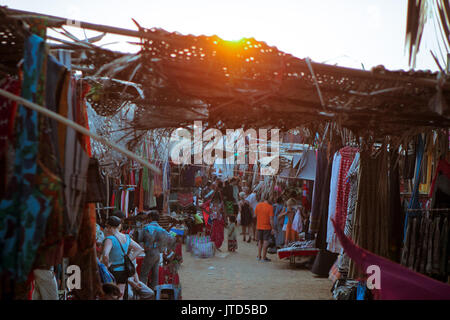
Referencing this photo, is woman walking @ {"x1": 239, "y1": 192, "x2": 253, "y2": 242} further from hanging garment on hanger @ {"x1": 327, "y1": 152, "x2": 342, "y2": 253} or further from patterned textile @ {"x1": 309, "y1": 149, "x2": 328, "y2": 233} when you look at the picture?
hanging garment on hanger @ {"x1": 327, "y1": 152, "x2": 342, "y2": 253}

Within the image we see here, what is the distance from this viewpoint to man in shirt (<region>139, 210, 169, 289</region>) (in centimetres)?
716

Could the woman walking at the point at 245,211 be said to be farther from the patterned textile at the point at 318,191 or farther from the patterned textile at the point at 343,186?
the patterned textile at the point at 343,186

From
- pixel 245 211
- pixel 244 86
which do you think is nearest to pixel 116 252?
pixel 244 86

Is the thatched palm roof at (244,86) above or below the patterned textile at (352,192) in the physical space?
above

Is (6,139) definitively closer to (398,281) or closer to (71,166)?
(71,166)

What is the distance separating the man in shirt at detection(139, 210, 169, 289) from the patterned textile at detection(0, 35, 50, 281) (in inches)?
200

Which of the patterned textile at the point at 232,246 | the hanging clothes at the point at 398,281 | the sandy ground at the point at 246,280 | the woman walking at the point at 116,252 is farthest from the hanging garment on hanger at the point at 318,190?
the patterned textile at the point at 232,246

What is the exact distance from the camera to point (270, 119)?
12.0ft

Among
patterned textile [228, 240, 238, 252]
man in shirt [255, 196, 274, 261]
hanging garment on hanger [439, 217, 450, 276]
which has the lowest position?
patterned textile [228, 240, 238, 252]
